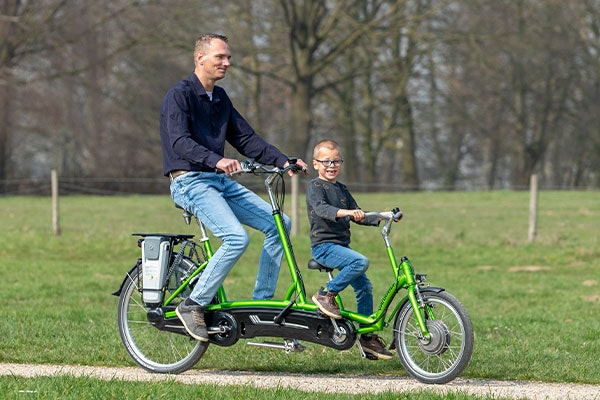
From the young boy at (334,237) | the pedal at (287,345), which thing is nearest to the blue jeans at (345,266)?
the young boy at (334,237)

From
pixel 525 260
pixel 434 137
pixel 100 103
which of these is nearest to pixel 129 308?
pixel 525 260

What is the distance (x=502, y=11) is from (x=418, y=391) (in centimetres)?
3922

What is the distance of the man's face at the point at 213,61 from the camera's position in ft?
24.3

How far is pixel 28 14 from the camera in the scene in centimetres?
3794

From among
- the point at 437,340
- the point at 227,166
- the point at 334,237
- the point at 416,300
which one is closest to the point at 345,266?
the point at 334,237

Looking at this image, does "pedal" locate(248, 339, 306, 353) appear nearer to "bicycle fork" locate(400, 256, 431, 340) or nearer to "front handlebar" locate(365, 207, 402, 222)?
"bicycle fork" locate(400, 256, 431, 340)

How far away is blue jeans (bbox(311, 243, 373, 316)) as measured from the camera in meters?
7.29

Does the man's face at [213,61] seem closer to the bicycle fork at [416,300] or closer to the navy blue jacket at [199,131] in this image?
the navy blue jacket at [199,131]

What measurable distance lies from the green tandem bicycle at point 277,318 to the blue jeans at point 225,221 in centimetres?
13

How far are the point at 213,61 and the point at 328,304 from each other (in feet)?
6.00

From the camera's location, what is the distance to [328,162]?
24.6 feet

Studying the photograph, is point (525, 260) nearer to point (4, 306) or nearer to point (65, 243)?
point (65, 243)

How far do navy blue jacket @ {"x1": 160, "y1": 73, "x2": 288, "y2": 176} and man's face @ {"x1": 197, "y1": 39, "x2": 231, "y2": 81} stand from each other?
10cm

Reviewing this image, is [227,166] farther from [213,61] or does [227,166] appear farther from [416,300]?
[416,300]
